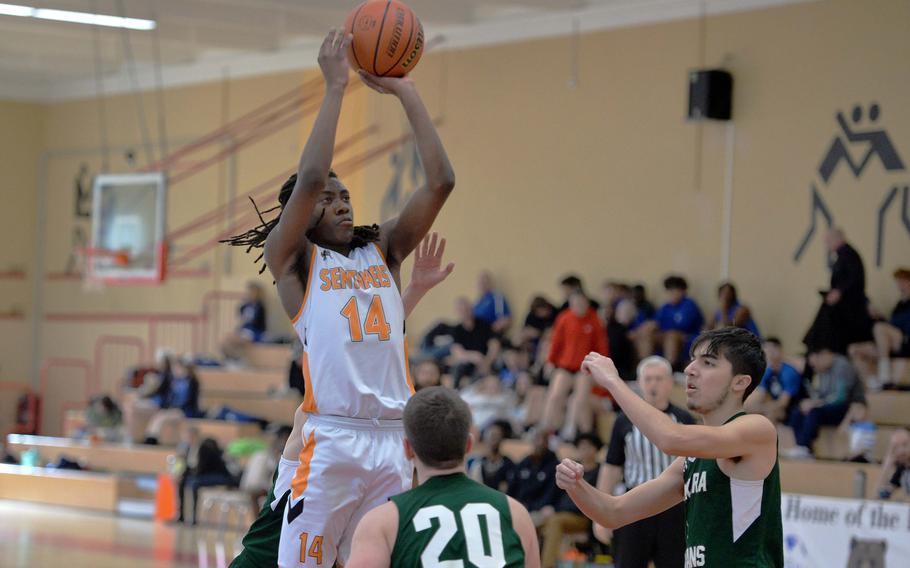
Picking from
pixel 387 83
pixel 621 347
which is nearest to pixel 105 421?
pixel 621 347

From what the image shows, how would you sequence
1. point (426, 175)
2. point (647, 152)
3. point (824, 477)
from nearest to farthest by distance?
point (426, 175)
point (824, 477)
point (647, 152)

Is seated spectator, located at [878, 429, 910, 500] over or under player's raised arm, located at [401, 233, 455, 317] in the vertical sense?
under

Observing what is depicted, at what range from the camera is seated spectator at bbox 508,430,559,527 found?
1125cm

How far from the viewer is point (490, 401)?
45.2 ft

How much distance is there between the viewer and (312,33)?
Result: 17.5m

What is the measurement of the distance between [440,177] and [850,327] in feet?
27.0

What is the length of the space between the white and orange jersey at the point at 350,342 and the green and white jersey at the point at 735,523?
3.43 feet

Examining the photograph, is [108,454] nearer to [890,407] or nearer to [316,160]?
[890,407]

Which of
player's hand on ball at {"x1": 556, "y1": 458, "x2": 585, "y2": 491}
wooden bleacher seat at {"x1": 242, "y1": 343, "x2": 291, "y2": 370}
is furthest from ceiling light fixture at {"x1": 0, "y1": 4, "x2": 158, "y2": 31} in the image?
player's hand on ball at {"x1": 556, "y1": 458, "x2": 585, "y2": 491}

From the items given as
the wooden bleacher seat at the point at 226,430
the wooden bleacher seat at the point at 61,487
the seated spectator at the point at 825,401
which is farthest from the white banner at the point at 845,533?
the wooden bleacher seat at the point at 61,487

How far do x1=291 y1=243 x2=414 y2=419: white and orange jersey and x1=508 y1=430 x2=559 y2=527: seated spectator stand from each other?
678 centimetres

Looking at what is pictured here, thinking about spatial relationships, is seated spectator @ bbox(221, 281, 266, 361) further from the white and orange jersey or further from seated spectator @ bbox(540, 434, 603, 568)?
the white and orange jersey

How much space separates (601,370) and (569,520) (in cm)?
731

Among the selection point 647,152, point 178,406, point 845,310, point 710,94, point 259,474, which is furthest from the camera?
point 178,406
